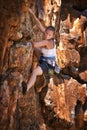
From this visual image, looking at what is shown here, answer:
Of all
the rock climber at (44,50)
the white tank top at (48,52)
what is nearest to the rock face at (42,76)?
the rock climber at (44,50)

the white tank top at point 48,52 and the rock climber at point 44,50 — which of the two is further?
the white tank top at point 48,52

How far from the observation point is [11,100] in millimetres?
6379

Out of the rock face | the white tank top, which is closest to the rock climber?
the white tank top

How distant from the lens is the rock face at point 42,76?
6.03 meters

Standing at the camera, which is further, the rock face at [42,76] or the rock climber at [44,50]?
the rock climber at [44,50]

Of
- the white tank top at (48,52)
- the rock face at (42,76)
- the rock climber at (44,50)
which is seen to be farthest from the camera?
the white tank top at (48,52)

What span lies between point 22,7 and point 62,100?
9251mm

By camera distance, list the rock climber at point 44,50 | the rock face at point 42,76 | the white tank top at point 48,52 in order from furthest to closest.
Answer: the white tank top at point 48,52, the rock climber at point 44,50, the rock face at point 42,76

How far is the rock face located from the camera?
237 inches

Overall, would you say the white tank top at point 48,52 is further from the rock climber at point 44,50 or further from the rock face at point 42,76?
the rock face at point 42,76

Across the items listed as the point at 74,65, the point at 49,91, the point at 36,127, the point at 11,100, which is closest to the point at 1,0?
the point at 11,100

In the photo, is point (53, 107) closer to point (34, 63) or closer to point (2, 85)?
point (34, 63)

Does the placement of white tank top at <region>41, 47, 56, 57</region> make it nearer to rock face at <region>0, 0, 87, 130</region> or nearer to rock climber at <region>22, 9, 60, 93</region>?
rock climber at <region>22, 9, 60, 93</region>

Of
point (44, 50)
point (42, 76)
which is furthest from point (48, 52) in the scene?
point (42, 76)
